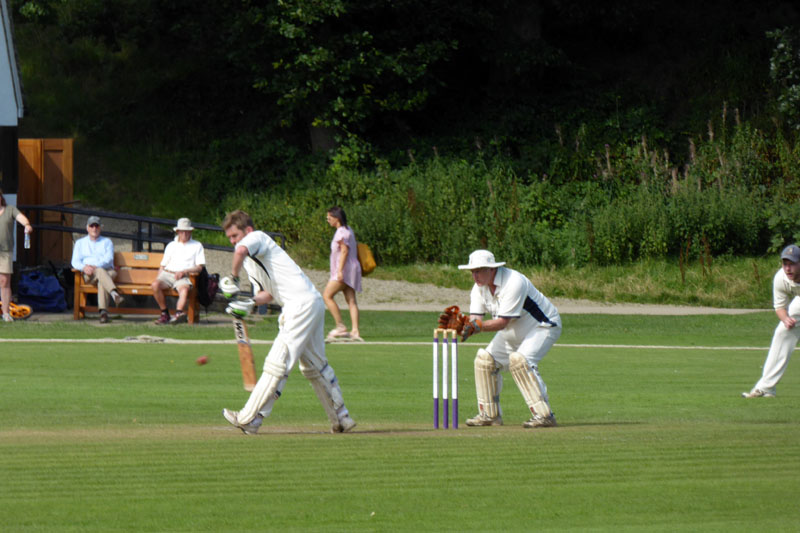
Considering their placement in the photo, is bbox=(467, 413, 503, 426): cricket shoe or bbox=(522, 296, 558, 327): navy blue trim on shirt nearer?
bbox=(522, 296, 558, 327): navy blue trim on shirt

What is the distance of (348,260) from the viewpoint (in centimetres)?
1727

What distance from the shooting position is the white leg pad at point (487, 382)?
10352mm

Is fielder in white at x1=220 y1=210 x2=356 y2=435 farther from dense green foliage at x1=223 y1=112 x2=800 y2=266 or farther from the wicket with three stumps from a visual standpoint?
dense green foliage at x1=223 y1=112 x2=800 y2=266

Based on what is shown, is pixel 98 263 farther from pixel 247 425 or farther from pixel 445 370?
pixel 445 370

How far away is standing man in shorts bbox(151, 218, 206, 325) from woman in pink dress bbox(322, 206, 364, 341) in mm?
3049

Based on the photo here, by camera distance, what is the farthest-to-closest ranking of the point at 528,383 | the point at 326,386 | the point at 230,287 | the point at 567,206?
the point at 567,206
the point at 528,383
the point at 230,287
the point at 326,386

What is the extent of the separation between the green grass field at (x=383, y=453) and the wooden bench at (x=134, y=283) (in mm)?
4284

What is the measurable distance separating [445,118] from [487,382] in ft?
83.4

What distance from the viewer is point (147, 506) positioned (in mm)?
6875

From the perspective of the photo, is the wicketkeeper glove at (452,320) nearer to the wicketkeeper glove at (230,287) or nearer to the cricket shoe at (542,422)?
the cricket shoe at (542,422)

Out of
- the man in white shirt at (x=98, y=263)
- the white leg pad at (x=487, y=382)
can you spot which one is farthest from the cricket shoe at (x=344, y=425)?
the man in white shirt at (x=98, y=263)

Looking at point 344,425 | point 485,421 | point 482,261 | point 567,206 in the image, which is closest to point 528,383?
point 485,421

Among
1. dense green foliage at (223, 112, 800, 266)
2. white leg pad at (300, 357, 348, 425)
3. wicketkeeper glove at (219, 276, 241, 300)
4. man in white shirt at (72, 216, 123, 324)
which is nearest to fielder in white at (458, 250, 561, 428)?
white leg pad at (300, 357, 348, 425)

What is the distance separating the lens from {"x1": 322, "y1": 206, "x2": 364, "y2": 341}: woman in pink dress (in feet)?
56.0
